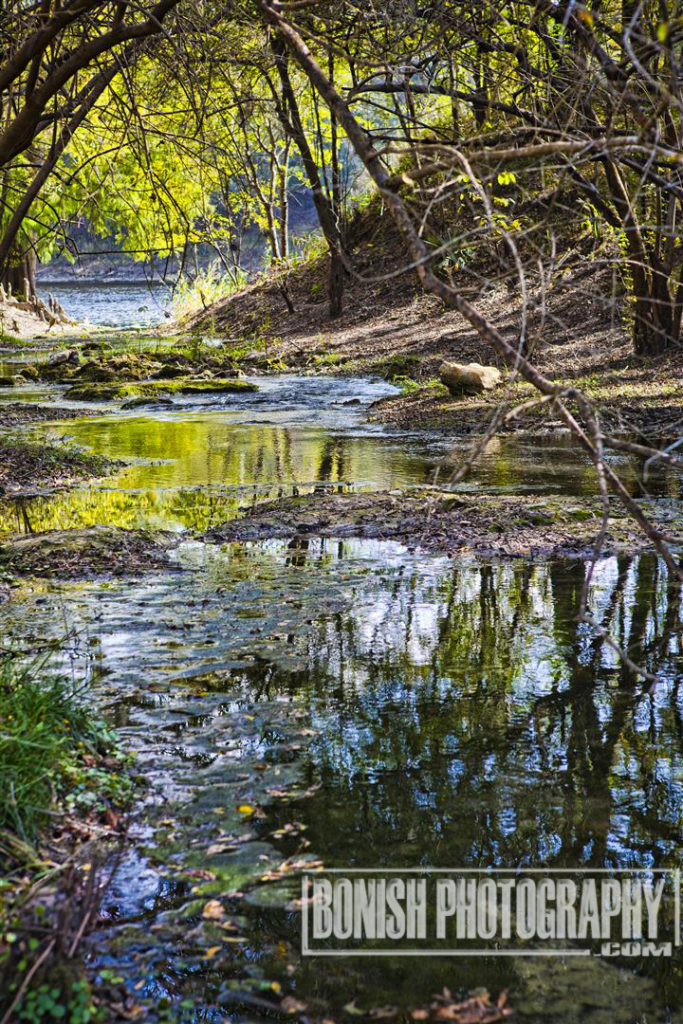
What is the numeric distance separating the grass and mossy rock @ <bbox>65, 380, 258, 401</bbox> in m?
15.1

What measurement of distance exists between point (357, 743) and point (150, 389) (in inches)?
636

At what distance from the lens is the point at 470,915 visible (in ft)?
11.0

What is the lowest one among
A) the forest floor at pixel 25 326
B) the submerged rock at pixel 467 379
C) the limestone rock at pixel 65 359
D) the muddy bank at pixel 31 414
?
the muddy bank at pixel 31 414

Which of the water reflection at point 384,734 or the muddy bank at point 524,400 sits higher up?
the muddy bank at point 524,400

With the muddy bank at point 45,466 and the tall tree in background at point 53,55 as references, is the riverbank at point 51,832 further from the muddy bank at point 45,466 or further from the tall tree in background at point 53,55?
the muddy bank at point 45,466

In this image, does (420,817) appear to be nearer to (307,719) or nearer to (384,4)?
(307,719)

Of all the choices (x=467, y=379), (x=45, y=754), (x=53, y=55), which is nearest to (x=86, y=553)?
(x=45, y=754)

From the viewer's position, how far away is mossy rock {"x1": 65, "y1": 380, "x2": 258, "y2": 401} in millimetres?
19297

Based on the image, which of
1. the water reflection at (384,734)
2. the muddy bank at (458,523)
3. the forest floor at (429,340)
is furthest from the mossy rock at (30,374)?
the water reflection at (384,734)

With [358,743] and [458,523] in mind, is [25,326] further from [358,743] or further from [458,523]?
[358,743]

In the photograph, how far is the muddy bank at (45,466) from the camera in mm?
10680

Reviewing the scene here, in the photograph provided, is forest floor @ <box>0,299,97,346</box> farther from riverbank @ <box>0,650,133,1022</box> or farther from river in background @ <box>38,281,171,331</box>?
riverbank @ <box>0,650,133,1022</box>

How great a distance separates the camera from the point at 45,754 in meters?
3.81

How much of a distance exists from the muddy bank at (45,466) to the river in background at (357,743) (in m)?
3.41
